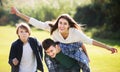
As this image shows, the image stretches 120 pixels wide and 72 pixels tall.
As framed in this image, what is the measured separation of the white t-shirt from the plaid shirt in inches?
6.4

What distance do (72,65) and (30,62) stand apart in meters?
0.33

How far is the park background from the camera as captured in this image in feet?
14.9

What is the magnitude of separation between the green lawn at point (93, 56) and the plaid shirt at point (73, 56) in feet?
4.75

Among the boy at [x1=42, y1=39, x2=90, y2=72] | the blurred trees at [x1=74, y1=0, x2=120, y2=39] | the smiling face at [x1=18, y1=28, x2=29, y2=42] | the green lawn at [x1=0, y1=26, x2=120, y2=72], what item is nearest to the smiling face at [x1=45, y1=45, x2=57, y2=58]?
the boy at [x1=42, y1=39, x2=90, y2=72]

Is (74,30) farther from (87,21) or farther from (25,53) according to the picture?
(87,21)

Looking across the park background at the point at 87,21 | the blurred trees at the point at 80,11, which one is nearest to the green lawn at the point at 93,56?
the park background at the point at 87,21

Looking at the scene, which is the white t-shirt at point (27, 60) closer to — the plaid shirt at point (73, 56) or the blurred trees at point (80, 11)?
the plaid shirt at point (73, 56)

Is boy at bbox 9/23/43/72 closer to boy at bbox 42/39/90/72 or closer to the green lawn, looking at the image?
boy at bbox 42/39/90/72

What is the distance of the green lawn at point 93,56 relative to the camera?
161 inches

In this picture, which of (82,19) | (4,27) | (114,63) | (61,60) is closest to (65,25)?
(61,60)

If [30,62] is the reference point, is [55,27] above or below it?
above

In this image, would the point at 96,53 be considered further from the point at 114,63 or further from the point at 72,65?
the point at 72,65

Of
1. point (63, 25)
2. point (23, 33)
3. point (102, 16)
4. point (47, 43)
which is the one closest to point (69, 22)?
point (63, 25)

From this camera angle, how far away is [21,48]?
104 inches
